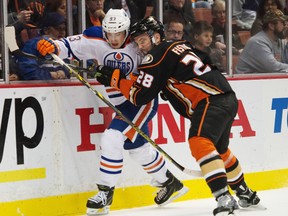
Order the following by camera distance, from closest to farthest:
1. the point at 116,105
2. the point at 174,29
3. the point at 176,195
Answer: the point at 116,105 → the point at 176,195 → the point at 174,29

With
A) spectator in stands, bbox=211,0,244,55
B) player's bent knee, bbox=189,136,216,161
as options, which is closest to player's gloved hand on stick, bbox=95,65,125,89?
player's bent knee, bbox=189,136,216,161

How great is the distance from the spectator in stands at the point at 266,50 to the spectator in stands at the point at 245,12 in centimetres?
11

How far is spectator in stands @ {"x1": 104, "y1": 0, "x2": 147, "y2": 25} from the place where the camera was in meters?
5.94

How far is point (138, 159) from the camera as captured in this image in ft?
19.3

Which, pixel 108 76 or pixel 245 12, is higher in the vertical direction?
pixel 245 12

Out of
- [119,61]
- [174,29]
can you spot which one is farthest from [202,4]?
[119,61]

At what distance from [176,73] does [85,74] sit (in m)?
0.67

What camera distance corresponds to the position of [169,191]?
19.7 feet

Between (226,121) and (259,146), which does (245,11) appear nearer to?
(259,146)

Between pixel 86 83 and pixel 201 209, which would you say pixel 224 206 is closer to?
pixel 201 209

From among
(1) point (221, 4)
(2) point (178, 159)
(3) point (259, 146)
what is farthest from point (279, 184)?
(1) point (221, 4)

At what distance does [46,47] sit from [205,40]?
1.41 m

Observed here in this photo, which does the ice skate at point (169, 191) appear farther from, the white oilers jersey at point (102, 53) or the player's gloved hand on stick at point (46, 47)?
the player's gloved hand on stick at point (46, 47)

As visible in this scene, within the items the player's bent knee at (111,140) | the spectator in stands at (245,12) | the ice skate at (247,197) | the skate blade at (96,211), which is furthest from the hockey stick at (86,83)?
the spectator in stands at (245,12)
